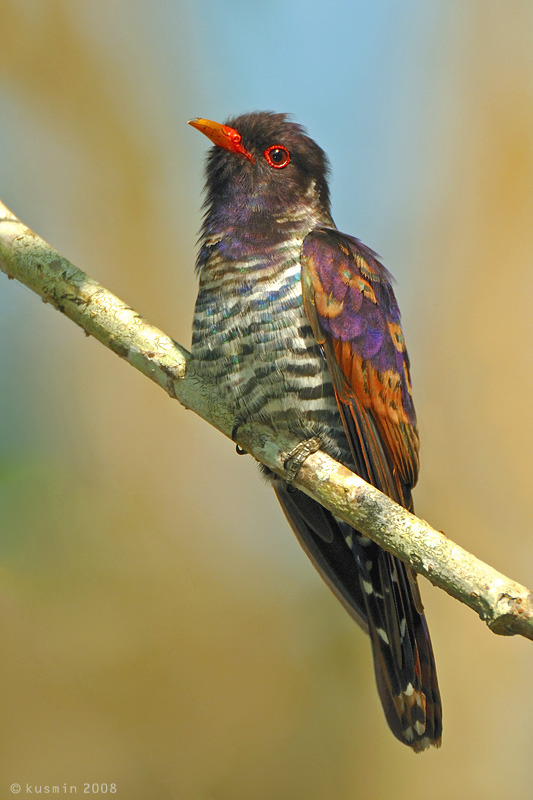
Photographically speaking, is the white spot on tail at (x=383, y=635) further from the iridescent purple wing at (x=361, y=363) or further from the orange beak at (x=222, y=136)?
the orange beak at (x=222, y=136)

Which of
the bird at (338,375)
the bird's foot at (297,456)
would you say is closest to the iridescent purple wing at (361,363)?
the bird at (338,375)

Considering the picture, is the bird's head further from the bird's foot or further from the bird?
the bird's foot

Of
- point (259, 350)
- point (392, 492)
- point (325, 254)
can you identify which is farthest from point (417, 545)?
point (325, 254)

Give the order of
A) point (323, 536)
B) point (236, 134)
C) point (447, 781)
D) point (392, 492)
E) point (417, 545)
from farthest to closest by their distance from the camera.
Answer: point (447, 781)
point (236, 134)
point (323, 536)
point (392, 492)
point (417, 545)

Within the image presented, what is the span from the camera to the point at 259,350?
3.07 meters

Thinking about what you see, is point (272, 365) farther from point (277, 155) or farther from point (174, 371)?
point (277, 155)

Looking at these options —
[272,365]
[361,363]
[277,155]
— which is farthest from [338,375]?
[277,155]

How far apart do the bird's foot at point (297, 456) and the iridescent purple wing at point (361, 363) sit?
18 cm

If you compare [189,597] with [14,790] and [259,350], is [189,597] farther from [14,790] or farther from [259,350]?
[259,350]

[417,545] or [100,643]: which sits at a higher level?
[100,643]

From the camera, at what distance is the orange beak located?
3564mm

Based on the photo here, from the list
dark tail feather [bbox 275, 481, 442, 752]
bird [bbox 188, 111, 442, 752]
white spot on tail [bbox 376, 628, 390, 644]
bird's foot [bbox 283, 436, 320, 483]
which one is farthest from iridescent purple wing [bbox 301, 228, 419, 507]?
white spot on tail [bbox 376, 628, 390, 644]

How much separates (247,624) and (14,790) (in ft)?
5.30

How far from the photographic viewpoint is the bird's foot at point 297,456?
9.31 ft
